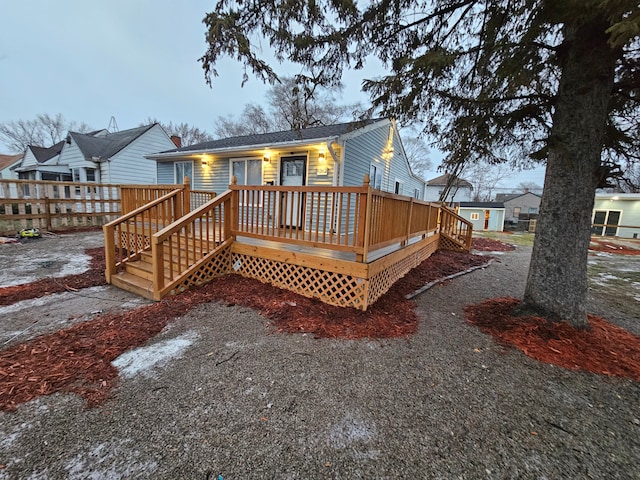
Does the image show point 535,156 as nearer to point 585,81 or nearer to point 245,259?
point 585,81

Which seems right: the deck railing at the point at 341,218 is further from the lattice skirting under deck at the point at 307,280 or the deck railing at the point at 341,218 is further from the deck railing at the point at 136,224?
the deck railing at the point at 136,224

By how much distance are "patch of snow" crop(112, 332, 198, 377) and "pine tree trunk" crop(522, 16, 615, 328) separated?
4.25 m

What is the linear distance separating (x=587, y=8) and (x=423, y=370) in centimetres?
321

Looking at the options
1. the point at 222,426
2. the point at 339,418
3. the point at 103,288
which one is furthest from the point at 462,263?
the point at 103,288

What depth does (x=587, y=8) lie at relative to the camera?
2.06 meters

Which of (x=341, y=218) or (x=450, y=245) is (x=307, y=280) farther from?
(x=450, y=245)

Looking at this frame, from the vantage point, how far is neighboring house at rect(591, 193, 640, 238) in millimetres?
18438

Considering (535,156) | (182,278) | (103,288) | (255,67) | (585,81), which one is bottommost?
(103,288)

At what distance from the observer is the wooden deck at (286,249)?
3832mm

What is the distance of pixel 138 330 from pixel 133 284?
1541 millimetres

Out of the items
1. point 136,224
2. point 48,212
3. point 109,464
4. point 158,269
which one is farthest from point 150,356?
point 48,212

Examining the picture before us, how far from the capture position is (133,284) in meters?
4.34

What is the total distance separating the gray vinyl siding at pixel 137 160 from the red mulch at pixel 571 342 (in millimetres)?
17260

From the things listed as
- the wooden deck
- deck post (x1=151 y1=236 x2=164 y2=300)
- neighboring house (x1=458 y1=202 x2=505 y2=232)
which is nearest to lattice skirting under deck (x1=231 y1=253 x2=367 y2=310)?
the wooden deck
